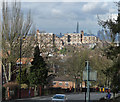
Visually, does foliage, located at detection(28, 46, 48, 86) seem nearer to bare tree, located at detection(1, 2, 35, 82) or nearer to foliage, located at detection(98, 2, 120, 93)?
bare tree, located at detection(1, 2, 35, 82)

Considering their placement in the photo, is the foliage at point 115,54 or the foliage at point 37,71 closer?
the foliage at point 115,54

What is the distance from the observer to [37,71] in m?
46.9

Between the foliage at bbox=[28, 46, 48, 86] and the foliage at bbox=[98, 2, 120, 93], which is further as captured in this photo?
the foliage at bbox=[28, 46, 48, 86]

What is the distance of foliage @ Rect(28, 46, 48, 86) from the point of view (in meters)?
46.2

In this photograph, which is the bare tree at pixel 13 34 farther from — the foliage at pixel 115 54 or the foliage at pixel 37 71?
the foliage at pixel 115 54

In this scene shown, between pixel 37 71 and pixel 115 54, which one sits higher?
pixel 115 54

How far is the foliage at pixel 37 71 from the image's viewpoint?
46219 mm

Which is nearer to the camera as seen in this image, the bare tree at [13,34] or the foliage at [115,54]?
the foliage at [115,54]

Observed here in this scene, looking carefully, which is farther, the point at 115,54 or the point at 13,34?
the point at 13,34

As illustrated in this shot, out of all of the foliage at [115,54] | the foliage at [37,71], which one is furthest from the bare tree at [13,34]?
the foliage at [115,54]

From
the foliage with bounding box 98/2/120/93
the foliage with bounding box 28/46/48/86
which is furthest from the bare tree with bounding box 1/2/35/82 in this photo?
the foliage with bounding box 98/2/120/93

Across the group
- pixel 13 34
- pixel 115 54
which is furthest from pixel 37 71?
pixel 115 54

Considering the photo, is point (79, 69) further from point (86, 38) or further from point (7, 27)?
point (86, 38)

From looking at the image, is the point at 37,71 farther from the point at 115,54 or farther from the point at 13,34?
the point at 115,54
